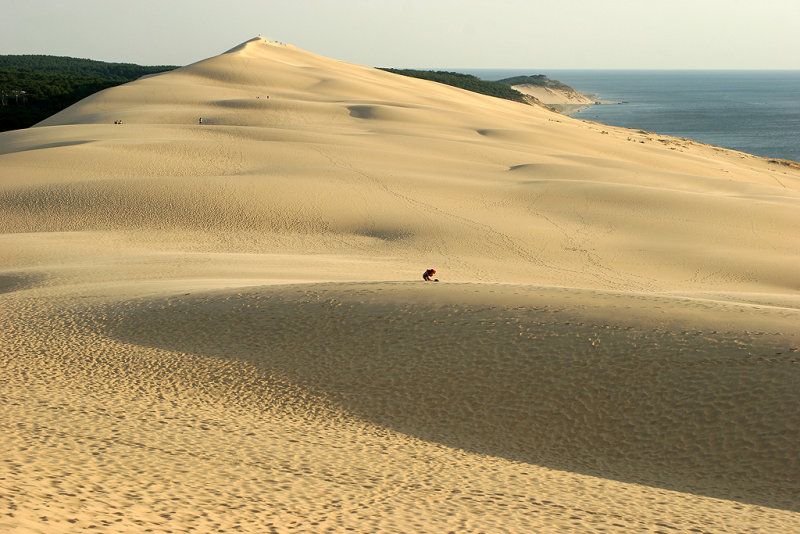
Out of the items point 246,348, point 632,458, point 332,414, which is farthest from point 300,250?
point 632,458

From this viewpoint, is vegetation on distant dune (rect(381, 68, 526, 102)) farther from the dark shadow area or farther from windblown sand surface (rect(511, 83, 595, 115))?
the dark shadow area

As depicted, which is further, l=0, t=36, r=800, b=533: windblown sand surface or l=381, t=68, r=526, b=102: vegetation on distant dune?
l=381, t=68, r=526, b=102: vegetation on distant dune

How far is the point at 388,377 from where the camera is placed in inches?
290

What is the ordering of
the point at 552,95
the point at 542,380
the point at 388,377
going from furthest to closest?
the point at 552,95 → the point at 388,377 → the point at 542,380

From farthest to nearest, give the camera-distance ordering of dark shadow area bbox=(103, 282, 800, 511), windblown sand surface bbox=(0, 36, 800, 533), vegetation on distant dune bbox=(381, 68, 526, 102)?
1. vegetation on distant dune bbox=(381, 68, 526, 102)
2. dark shadow area bbox=(103, 282, 800, 511)
3. windblown sand surface bbox=(0, 36, 800, 533)

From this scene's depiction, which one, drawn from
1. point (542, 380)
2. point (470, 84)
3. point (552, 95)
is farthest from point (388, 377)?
point (552, 95)

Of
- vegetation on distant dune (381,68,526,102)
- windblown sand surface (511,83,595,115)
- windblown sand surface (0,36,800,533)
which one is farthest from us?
windblown sand surface (511,83,595,115)

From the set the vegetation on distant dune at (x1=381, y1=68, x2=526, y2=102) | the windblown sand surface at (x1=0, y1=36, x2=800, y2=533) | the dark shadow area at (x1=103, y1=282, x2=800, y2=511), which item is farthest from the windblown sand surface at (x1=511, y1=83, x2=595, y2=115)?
the dark shadow area at (x1=103, y1=282, x2=800, y2=511)

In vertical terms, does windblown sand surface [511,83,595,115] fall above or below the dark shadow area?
above

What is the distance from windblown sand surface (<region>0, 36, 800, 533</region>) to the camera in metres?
4.91

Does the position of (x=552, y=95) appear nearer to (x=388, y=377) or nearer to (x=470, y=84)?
(x=470, y=84)

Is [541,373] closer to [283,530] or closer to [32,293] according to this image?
[283,530]

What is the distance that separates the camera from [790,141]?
64250mm

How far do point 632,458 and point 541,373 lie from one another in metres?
1.27
